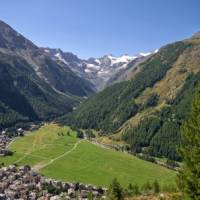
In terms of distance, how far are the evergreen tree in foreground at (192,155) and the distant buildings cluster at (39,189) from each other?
109m

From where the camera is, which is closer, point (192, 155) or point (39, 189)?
point (192, 155)

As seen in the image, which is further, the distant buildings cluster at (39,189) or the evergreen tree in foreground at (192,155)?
the distant buildings cluster at (39,189)

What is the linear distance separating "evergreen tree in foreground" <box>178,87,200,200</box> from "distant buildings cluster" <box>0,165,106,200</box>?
109466 millimetres

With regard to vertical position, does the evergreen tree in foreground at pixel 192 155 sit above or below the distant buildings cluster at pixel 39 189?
above

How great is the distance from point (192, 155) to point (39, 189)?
439 feet

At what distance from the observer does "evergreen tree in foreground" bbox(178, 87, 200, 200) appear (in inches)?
2048

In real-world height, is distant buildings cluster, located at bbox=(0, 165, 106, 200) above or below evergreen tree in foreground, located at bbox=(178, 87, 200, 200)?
below

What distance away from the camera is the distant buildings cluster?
168 m

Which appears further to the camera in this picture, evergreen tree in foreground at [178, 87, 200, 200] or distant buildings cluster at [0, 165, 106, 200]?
distant buildings cluster at [0, 165, 106, 200]

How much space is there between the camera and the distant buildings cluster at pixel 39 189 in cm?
16762

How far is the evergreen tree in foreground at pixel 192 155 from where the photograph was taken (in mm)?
52031

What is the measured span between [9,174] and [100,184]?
42.6m

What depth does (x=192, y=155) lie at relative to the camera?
5216 centimetres

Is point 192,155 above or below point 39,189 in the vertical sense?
above
